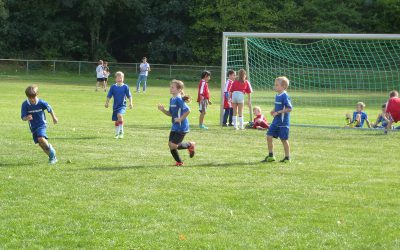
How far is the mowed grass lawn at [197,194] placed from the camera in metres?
7.55

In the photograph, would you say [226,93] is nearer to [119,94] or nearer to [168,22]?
[119,94]

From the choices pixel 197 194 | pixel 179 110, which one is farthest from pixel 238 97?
pixel 197 194

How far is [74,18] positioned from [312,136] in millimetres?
42874

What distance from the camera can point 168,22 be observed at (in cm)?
5728

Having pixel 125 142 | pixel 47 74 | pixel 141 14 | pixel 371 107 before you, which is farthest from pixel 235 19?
pixel 125 142

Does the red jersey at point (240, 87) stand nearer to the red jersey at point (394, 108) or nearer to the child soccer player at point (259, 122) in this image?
the child soccer player at point (259, 122)

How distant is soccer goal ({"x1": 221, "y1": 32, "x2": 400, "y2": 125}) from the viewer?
33.1m

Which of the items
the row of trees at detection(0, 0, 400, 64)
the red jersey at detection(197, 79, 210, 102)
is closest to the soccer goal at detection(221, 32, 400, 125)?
the red jersey at detection(197, 79, 210, 102)

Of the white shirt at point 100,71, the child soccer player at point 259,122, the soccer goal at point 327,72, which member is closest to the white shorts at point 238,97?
the child soccer player at point 259,122

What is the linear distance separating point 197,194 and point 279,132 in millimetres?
3620

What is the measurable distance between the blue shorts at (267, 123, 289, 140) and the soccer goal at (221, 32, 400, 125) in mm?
16938

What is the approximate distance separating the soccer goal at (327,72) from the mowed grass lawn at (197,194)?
15.8 m

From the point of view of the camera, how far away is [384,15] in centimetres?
5394

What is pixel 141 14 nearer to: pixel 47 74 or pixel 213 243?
pixel 47 74
